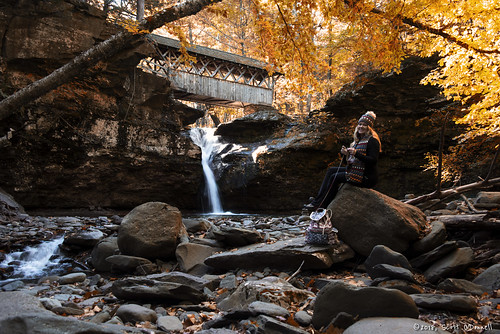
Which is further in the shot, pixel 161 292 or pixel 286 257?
pixel 286 257

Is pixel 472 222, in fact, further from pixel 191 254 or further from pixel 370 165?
pixel 191 254

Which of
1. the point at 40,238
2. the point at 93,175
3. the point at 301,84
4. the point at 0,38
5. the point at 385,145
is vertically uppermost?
the point at 0,38

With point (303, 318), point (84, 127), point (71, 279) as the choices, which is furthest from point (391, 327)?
point (84, 127)

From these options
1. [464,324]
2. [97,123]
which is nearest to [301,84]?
[464,324]

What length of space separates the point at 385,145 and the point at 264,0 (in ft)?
27.9

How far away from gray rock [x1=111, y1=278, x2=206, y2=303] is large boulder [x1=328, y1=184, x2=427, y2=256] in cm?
250

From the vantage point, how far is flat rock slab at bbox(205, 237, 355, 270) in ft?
14.4

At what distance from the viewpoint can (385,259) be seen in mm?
3869

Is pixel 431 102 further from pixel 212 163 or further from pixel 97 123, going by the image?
pixel 97 123

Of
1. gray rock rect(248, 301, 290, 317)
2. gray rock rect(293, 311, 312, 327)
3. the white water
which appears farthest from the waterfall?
gray rock rect(293, 311, 312, 327)

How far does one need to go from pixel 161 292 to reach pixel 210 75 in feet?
66.4

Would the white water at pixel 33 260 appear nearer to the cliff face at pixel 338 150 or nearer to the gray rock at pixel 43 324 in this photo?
the gray rock at pixel 43 324

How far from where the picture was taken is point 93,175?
11562mm

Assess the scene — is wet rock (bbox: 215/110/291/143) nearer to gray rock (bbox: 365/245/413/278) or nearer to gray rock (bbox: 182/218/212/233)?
gray rock (bbox: 182/218/212/233)
